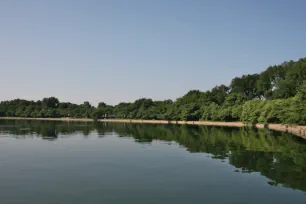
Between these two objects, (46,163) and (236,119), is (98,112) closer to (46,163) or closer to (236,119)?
(236,119)

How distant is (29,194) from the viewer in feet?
49.1

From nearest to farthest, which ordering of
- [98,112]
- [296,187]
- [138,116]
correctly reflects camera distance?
[296,187] < [138,116] < [98,112]

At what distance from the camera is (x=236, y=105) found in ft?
315

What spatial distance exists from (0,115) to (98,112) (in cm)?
7117

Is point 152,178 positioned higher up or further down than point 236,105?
further down

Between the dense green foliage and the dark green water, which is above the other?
the dense green foliage

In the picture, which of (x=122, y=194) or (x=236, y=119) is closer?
(x=122, y=194)

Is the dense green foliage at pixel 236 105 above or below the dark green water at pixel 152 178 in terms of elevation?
above

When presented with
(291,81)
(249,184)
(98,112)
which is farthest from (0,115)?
(249,184)

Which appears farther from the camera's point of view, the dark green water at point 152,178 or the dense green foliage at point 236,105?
the dense green foliage at point 236,105

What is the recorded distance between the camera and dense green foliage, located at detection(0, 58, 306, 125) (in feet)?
230

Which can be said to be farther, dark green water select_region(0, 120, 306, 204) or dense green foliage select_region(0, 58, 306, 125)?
dense green foliage select_region(0, 58, 306, 125)

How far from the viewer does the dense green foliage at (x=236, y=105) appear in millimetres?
70000

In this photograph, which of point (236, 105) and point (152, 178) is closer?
point (152, 178)
